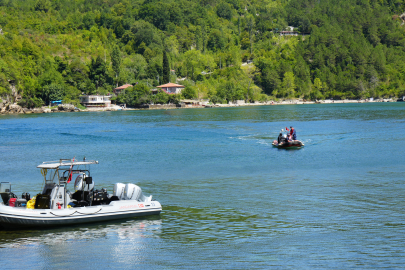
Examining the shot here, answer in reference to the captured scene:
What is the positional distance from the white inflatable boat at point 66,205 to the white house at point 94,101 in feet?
498

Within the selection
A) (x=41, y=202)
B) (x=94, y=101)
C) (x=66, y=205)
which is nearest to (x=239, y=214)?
(x=66, y=205)

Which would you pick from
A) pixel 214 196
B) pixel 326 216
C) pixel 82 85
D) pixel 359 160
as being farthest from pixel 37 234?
pixel 82 85

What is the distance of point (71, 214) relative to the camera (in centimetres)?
2006

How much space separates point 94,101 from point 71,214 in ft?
507

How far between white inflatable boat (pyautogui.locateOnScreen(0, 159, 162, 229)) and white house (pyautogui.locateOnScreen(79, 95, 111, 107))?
498 feet

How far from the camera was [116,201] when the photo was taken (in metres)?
21.2

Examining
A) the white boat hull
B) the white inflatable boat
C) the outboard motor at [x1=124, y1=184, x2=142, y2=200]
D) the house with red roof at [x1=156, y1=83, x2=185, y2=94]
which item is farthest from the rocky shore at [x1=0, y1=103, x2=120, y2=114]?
the white boat hull

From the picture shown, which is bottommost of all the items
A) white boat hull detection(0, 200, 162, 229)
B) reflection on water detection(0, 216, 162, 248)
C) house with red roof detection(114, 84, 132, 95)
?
reflection on water detection(0, 216, 162, 248)

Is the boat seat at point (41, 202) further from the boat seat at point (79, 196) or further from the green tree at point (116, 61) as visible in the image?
the green tree at point (116, 61)

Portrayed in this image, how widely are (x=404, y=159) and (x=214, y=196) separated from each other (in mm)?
20412

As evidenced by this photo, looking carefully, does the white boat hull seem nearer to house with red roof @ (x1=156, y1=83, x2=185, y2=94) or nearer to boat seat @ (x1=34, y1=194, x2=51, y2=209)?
boat seat @ (x1=34, y1=194, x2=51, y2=209)

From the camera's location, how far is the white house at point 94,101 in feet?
557

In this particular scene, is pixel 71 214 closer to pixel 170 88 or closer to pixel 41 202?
pixel 41 202

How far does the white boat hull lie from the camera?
19.4 metres
